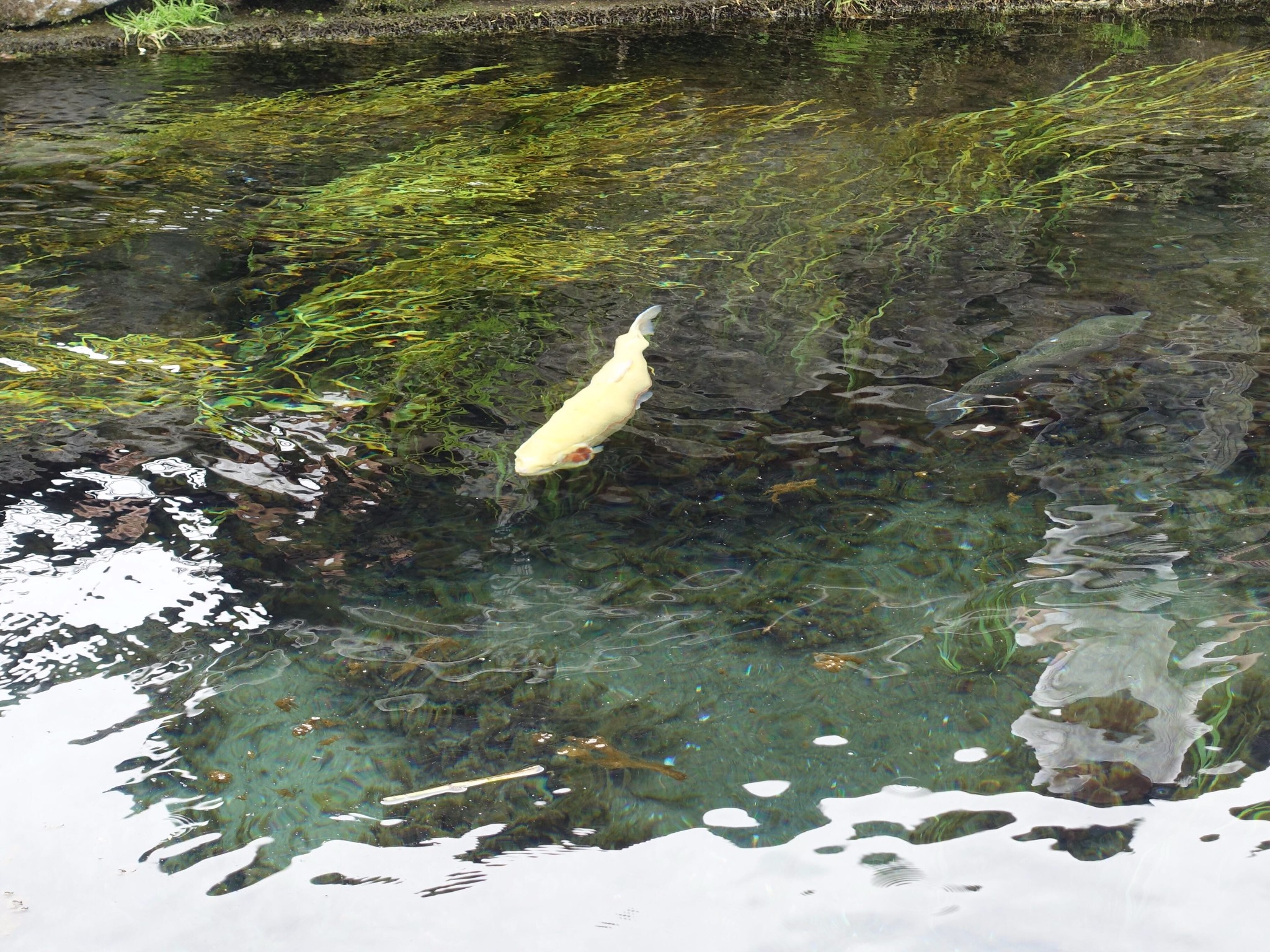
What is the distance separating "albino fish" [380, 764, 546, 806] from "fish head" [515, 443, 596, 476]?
103 centimetres

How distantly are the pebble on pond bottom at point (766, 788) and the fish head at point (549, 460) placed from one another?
1.19 m

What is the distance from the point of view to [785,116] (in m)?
6.13

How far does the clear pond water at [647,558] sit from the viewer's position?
185 centimetres

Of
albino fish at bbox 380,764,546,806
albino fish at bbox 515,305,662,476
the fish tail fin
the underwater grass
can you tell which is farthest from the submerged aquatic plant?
albino fish at bbox 380,764,546,806

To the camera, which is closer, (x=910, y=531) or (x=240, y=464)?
(x=910, y=531)

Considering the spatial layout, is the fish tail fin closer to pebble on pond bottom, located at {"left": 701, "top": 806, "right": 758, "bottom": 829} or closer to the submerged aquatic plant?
pebble on pond bottom, located at {"left": 701, "top": 806, "right": 758, "bottom": 829}

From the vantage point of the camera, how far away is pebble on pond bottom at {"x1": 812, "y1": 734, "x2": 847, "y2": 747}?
211 centimetres

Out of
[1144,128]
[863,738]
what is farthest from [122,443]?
[1144,128]

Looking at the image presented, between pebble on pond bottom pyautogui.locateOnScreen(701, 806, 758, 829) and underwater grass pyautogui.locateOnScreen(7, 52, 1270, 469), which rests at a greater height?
underwater grass pyautogui.locateOnScreen(7, 52, 1270, 469)

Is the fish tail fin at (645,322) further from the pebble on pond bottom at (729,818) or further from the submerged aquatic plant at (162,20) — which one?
the submerged aquatic plant at (162,20)

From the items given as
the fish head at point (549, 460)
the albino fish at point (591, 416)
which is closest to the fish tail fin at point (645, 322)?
the albino fish at point (591, 416)

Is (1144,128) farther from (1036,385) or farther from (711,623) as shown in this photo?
(711,623)

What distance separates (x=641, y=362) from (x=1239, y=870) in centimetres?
222

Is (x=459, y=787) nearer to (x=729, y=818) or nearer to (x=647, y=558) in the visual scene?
(x=729, y=818)
